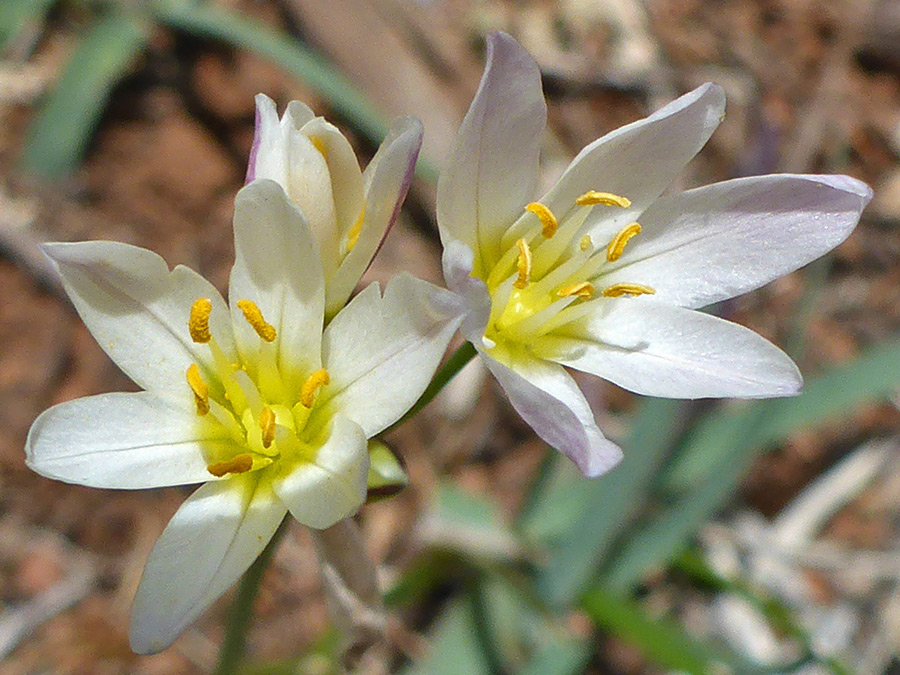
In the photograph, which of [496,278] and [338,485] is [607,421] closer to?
[496,278]

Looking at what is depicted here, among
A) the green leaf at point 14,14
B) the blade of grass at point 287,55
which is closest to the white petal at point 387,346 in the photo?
the blade of grass at point 287,55

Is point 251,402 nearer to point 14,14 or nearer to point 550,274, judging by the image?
point 550,274

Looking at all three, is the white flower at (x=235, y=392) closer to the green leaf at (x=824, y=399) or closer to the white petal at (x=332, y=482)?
the white petal at (x=332, y=482)

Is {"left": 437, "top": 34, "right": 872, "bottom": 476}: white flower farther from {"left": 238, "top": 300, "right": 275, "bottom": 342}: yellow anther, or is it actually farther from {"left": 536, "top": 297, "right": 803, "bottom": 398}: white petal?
{"left": 238, "top": 300, "right": 275, "bottom": 342}: yellow anther

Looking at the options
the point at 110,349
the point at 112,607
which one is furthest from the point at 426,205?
the point at 110,349

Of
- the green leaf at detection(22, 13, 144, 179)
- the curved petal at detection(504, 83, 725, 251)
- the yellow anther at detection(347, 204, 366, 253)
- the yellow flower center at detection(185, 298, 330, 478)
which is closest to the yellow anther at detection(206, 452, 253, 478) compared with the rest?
the yellow flower center at detection(185, 298, 330, 478)

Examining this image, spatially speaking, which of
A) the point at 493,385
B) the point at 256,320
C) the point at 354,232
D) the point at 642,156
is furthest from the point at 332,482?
the point at 493,385
